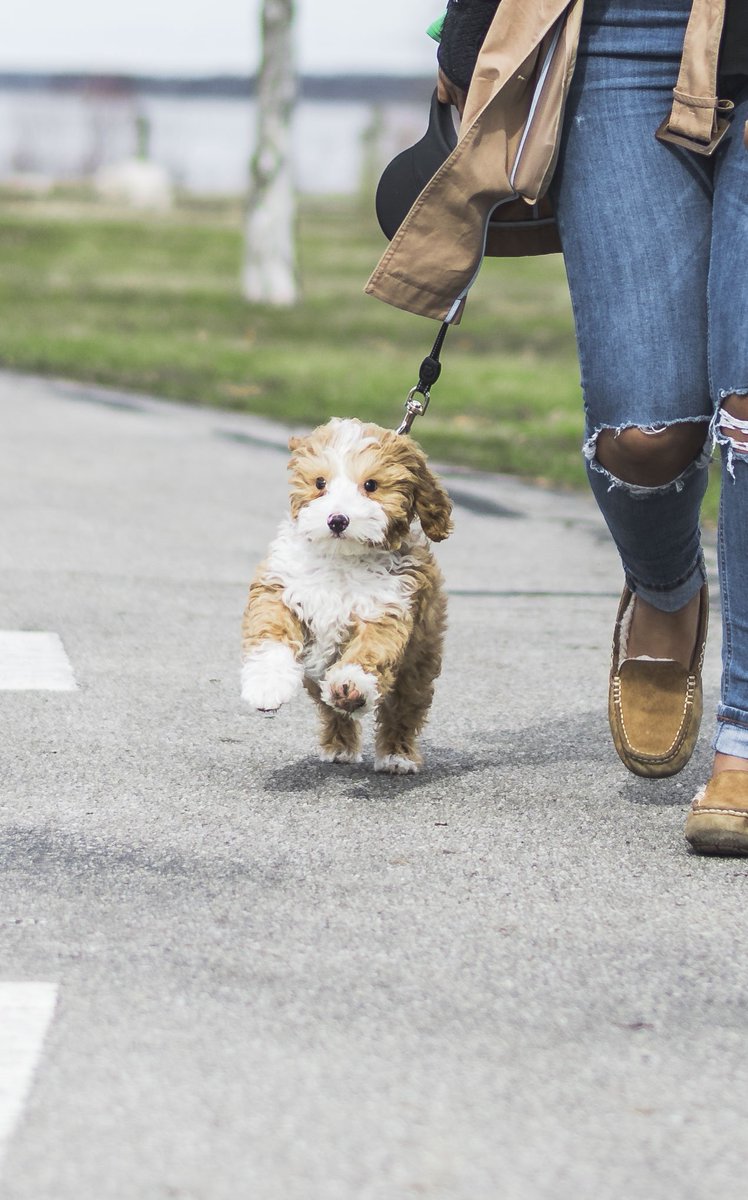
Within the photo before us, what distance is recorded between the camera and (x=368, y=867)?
368 centimetres

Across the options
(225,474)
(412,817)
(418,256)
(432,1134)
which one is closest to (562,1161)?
(432,1134)

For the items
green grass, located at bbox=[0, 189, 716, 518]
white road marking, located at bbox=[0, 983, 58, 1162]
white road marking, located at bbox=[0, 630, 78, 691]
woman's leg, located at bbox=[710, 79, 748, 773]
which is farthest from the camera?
green grass, located at bbox=[0, 189, 716, 518]

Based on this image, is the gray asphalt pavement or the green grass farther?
the green grass

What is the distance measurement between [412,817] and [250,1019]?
124 centimetres

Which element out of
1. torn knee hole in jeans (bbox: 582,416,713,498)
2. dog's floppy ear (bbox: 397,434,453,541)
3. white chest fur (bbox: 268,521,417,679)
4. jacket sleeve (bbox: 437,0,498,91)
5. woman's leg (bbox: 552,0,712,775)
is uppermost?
jacket sleeve (bbox: 437,0,498,91)

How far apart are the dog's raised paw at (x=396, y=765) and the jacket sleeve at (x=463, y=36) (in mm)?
1489

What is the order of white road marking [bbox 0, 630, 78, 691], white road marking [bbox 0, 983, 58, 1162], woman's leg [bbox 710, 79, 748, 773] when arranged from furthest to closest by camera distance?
1. white road marking [bbox 0, 630, 78, 691]
2. woman's leg [bbox 710, 79, 748, 773]
3. white road marking [bbox 0, 983, 58, 1162]

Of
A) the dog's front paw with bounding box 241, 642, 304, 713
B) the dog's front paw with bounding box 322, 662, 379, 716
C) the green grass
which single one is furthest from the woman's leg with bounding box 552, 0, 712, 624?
the green grass

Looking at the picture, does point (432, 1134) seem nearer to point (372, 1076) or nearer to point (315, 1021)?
point (372, 1076)

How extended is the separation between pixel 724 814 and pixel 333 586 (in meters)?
0.94

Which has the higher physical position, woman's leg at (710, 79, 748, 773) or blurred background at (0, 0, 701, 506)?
woman's leg at (710, 79, 748, 773)

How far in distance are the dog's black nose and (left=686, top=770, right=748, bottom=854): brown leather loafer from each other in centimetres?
89

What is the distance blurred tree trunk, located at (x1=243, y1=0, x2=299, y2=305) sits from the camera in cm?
2208

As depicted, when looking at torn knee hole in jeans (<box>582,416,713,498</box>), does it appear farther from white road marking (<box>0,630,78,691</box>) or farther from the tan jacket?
white road marking (<box>0,630,78,691</box>)
